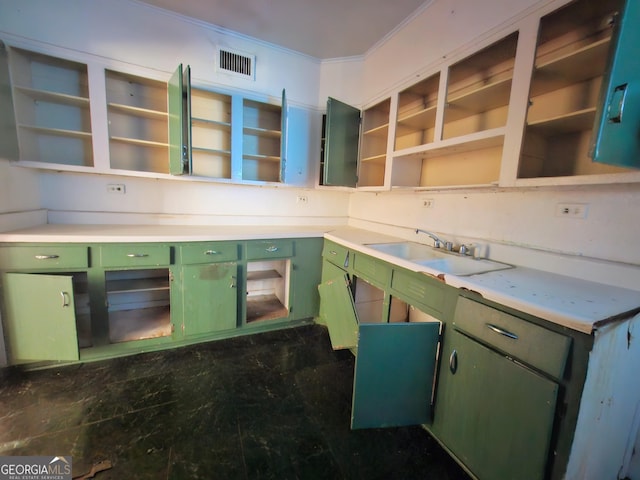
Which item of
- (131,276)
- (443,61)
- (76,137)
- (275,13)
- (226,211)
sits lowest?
(131,276)

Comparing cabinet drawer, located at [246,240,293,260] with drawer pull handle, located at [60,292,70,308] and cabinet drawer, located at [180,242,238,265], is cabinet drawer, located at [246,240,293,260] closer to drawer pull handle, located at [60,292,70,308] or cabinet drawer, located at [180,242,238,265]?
cabinet drawer, located at [180,242,238,265]

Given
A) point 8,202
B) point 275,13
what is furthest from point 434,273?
point 8,202

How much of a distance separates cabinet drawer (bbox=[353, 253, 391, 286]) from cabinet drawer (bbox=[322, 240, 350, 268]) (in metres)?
0.12

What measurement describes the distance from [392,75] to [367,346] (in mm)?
2204

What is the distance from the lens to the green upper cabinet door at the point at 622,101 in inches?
34.9

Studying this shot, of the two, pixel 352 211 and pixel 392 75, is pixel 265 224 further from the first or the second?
pixel 392 75

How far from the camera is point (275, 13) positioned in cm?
221

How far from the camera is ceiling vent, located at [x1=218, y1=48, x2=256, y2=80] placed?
2496 mm

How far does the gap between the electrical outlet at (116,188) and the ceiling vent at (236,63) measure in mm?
1381

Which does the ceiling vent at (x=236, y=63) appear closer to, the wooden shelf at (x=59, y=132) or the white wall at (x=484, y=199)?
the white wall at (x=484, y=199)

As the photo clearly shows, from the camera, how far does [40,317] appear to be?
5.84 ft

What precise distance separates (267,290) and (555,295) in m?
2.55

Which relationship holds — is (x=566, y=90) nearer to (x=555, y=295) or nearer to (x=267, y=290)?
(x=555, y=295)

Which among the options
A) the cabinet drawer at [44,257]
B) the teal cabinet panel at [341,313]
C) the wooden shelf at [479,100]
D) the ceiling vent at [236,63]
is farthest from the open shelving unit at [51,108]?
the wooden shelf at [479,100]
